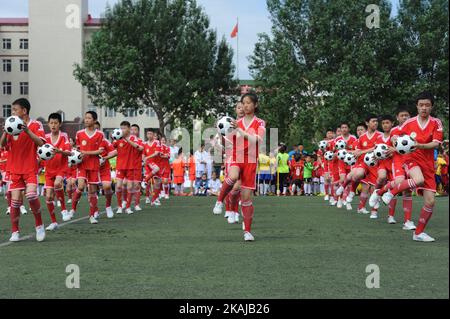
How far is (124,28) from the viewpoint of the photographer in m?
57.3

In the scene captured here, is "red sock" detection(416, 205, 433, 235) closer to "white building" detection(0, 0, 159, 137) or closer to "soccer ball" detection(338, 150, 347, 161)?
"soccer ball" detection(338, 150, 347, 161)

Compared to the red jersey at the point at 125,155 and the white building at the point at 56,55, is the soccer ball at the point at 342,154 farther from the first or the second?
the white building at the point at 56,55

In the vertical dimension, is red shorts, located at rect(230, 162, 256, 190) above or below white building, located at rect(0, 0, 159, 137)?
below

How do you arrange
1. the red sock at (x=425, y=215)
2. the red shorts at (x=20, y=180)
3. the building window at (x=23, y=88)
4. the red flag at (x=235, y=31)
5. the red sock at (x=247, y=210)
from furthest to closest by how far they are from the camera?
1. the building window at (x=23, y=88)
2. the red flag at (x=235, y=31)
3. the red shorts at (x=20, y=180)
4. the red sock at (x=247, y=210)
5. the red sock at (x=425, y=215)

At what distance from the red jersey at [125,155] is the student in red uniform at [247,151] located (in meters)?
7.30

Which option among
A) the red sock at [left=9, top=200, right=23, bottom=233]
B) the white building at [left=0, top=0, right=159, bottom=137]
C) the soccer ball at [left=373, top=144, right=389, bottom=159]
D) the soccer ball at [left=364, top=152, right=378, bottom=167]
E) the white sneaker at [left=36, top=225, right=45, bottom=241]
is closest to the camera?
the red sock at [left=9, top=200, right=23, bottom=233]

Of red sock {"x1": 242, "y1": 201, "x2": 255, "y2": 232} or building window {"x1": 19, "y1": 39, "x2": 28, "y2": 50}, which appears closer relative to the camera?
red sock {"x1": 242, "y1": 201, "x2": 255, "y2": 232}

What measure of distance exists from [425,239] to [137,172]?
8.99m

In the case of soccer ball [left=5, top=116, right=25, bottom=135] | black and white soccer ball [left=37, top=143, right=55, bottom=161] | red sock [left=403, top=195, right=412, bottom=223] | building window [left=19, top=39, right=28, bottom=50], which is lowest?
red sock [left=403, top=195, right=412, bottom=223]

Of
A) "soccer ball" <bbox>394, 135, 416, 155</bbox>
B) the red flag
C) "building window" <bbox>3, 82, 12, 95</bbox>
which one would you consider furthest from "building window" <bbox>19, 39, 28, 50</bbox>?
"soccer ball" <bbox>394, 135, 416, 155</bbox>

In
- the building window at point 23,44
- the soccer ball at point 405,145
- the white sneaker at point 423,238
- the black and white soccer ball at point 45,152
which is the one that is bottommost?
the white sneaker at point 423,238

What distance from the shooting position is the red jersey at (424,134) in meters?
10.5

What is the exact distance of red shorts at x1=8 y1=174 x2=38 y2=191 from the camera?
35.8 ft

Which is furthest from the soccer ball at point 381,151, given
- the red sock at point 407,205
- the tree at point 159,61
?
the tree at point 159,61
